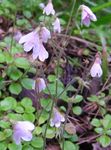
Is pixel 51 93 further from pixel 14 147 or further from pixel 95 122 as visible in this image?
pixel 14 147

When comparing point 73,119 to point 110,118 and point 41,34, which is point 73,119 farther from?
point 41,34

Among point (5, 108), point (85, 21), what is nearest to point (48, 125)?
point (5, 108)

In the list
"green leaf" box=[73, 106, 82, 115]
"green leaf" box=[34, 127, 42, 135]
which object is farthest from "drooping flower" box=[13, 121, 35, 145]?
Answer: "green leaf" box=[73, 106, 82, 115]

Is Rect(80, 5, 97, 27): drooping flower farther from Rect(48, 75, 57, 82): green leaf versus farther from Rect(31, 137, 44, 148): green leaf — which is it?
Rect(31, 137, 44, 148): green leaf

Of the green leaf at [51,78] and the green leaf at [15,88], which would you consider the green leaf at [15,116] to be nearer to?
the green leaf at [15,88]

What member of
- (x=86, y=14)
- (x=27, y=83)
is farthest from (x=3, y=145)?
(x=86, y=14)

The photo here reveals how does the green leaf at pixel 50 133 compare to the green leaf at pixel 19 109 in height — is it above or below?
below

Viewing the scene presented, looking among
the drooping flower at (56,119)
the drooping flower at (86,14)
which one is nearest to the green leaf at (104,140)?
the drooping flower at (56,119)

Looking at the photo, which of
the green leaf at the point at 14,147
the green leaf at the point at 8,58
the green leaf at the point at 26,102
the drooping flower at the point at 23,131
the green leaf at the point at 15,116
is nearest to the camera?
the drooping flower at the point at 23,131
